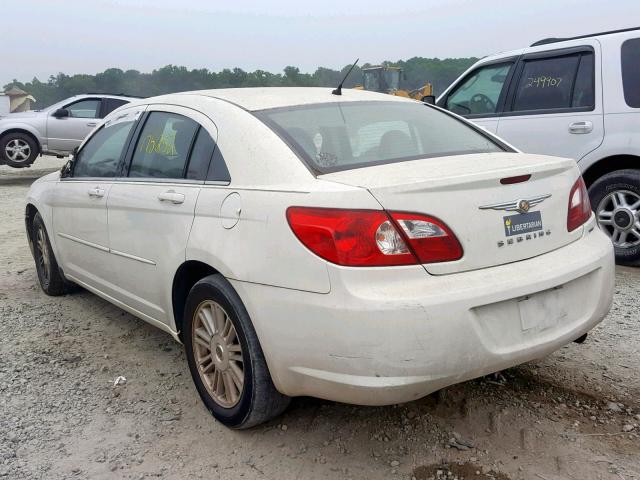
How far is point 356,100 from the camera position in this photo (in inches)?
129

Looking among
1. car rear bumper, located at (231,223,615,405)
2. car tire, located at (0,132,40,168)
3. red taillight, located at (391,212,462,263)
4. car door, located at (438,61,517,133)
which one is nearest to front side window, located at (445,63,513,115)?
car door, located at (438,61,517,133)

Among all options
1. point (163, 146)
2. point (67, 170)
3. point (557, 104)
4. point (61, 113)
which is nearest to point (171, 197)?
point (163, 146)

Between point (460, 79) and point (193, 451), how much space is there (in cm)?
523

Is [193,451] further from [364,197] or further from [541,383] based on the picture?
[541,383]

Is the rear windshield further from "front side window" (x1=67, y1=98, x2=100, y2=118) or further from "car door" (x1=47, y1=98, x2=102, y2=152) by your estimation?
"front side window" (x1=67, y1=98, x2=100, y2=118)

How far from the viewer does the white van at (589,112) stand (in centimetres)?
511

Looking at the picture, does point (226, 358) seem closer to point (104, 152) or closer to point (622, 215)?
point (104, 152)

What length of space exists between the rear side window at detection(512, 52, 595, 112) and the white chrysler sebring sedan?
2620mm

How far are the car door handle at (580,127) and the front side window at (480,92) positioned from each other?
92 cm

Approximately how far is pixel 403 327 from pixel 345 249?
0.34 m

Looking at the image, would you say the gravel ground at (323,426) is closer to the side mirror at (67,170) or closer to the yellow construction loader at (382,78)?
the side mirror at (67,170)

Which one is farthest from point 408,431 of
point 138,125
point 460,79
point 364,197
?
point 460,79

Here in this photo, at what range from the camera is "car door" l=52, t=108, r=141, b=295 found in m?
3.68

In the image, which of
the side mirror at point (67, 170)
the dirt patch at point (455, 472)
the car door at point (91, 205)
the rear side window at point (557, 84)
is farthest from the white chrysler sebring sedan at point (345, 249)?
the rear side window at point (557, 84)
